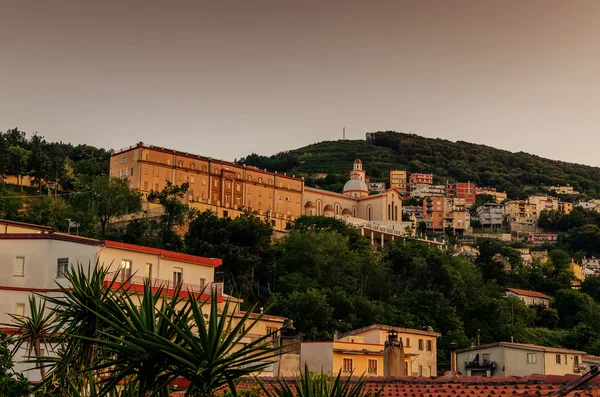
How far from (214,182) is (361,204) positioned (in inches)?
1401

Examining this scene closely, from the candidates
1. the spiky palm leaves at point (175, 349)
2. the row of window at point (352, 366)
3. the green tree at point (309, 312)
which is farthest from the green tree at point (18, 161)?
the spiky palm leaves at point (175, 349)

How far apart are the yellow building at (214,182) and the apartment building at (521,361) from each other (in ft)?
189

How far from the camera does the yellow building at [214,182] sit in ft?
366

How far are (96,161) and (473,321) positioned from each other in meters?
72.9

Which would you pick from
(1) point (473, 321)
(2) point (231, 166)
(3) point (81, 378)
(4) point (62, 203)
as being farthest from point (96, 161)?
(3) point (81, 378)

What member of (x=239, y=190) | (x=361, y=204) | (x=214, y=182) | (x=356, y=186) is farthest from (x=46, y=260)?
(x=356, y=186)

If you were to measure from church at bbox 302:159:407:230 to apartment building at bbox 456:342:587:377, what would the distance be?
8104 cm

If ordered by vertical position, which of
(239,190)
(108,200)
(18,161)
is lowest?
(108,200)

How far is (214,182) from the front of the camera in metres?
120

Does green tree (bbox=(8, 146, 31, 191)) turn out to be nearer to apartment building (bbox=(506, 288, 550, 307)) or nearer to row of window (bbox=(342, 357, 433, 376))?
apartment building (bbox=(506, 288, 550, 307))

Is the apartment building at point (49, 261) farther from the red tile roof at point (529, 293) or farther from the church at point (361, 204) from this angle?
the church at point (361, 204)

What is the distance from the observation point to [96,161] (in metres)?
140

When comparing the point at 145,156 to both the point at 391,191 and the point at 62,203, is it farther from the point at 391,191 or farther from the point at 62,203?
the point at 391,191

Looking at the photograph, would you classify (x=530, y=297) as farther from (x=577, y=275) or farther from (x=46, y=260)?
(x=46, y=260)
